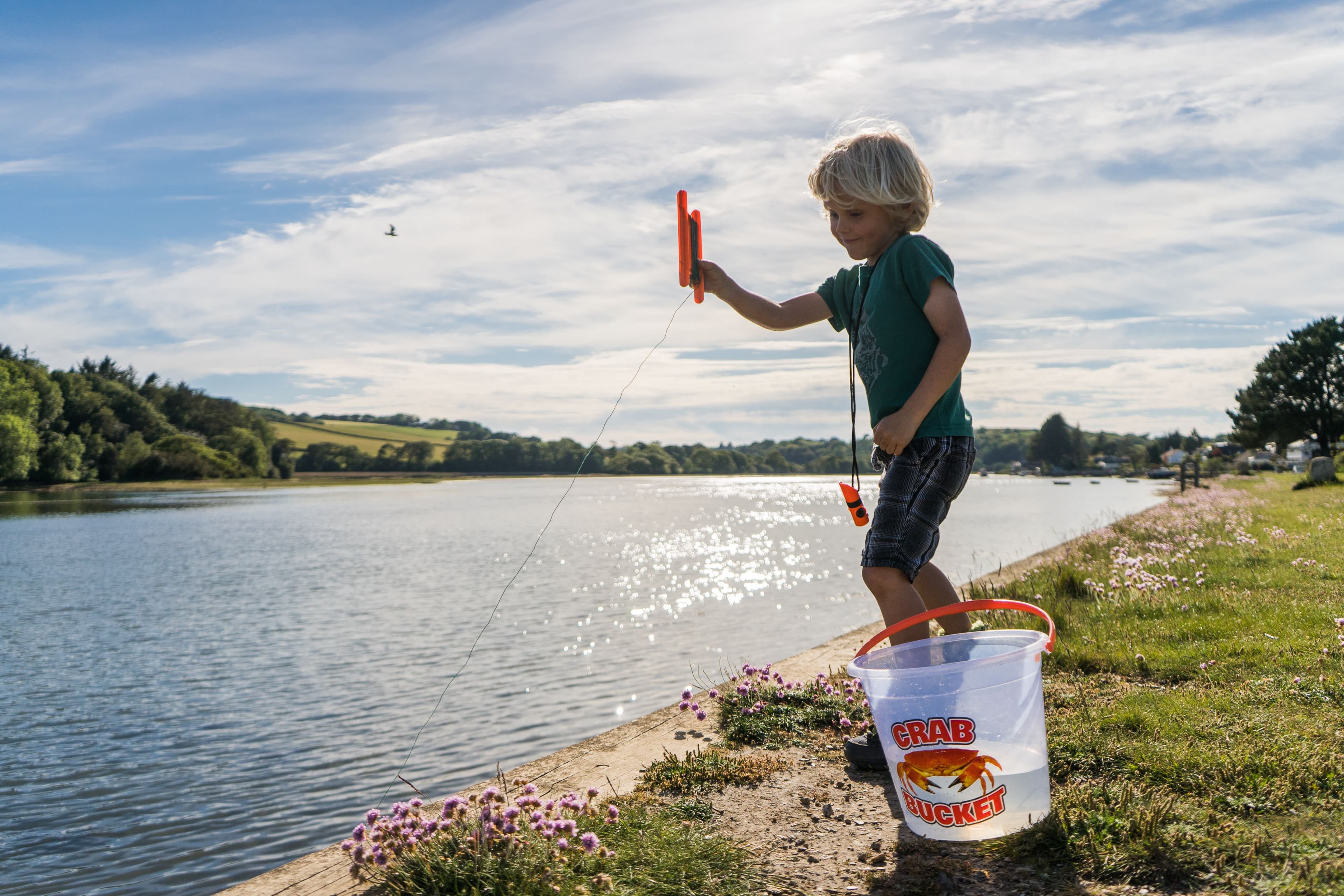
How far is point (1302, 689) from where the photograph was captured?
356 centimetres

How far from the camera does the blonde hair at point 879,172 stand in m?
3.09

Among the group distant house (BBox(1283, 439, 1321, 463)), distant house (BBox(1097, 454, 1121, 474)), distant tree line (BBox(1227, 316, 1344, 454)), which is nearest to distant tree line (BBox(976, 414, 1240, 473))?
distant house (BBox(1097, 454, 1121, 474))

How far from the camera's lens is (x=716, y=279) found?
3.83 m

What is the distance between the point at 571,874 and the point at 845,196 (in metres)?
2.58

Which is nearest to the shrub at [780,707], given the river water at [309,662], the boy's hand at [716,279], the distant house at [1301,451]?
the boy's hand at [716,279]

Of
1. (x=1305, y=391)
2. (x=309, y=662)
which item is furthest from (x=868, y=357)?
(x=1305, y=391)

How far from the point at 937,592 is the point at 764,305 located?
58.7 inches

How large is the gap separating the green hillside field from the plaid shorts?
411ft

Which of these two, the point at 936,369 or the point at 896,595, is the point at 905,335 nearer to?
the point at 936,369

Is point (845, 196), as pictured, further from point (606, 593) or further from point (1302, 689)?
point (606, 593)

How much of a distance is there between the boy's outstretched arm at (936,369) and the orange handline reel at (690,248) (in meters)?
1.15

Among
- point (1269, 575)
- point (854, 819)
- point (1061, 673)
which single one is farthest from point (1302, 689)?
point (1269, 575)

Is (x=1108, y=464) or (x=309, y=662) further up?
(x=309, y=662)

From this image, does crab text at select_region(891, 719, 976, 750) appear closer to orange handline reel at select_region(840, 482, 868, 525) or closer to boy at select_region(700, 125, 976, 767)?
boy at select_region(700, 125, 976, 767)
